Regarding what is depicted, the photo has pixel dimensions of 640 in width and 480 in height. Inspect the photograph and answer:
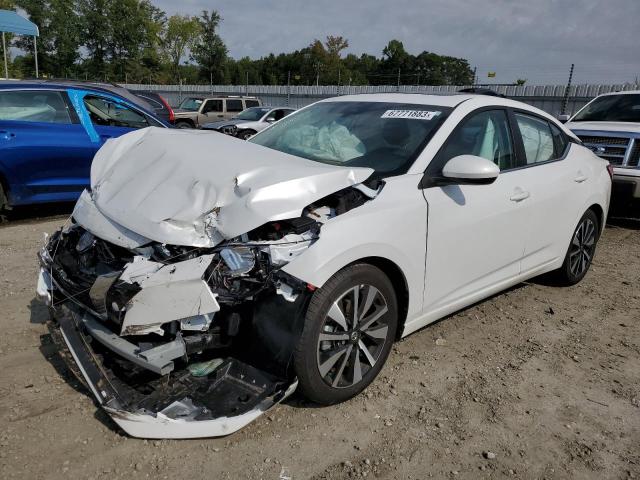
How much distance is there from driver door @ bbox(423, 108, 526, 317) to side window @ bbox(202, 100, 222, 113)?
744 inches

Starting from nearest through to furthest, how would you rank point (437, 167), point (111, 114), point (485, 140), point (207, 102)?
point (437, 167), point (485, 140), point (111, 114), point (207, 102)

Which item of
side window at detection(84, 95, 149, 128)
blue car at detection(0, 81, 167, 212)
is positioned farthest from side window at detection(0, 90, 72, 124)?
side window at detection(84, 95, 149, 128)

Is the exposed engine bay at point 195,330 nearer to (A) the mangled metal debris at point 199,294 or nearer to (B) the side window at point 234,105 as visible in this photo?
(A) the mangled metal debris at point 199,294

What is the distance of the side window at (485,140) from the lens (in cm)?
345

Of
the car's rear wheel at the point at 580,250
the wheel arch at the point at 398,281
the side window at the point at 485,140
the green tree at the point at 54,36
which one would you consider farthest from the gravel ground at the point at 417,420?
the green tree at the point at 54,36

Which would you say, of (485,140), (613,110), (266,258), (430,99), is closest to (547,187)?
(485,140)

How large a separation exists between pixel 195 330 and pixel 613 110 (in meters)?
8.43

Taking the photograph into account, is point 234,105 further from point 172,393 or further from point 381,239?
point 172,393

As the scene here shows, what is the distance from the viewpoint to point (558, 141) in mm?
4605

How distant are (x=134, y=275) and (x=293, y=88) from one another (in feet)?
99.5

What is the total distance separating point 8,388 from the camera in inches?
117

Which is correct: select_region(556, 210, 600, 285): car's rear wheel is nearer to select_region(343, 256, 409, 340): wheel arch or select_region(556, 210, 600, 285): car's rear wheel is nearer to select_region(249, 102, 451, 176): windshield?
select_region(249, 102, 451, 176): windshield

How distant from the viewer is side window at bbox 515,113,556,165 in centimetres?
412

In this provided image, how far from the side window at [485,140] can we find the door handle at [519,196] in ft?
0.68
